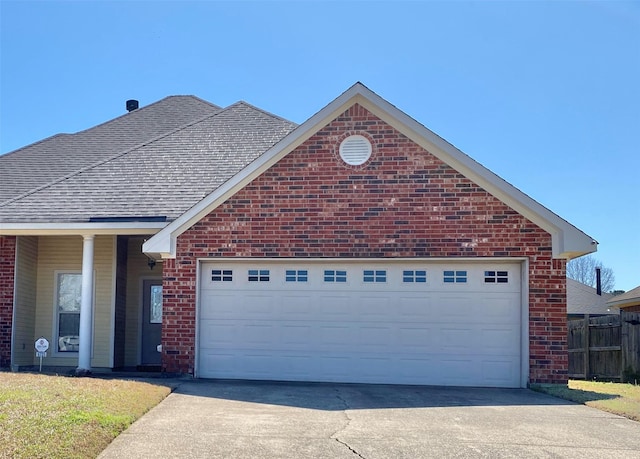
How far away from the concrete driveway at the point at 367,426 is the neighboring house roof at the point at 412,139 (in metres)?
2.86

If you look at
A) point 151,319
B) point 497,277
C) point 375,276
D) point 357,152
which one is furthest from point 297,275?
point 151,319

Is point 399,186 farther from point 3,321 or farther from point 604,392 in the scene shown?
point 3,321

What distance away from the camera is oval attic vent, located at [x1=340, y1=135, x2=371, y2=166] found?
13.4m

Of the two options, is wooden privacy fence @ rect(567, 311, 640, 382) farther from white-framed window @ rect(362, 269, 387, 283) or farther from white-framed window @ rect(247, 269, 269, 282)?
white-framed window @ rect(247, 269, 269, 282)

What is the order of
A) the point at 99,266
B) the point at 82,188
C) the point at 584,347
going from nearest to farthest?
the point at 82,188 < the point at 99,266 < the point at 584,347

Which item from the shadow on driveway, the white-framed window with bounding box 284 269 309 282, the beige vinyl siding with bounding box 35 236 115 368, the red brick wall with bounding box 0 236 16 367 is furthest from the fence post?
the red brick wall with bounding box 0 236 16 367

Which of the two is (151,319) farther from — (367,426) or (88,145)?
(367,426)

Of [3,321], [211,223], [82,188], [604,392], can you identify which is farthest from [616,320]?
[3,321]

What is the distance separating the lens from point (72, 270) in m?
16.0

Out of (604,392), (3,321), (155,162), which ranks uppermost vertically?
(155,162)

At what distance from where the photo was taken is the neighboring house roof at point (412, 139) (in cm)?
1283

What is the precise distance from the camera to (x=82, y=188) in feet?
49.4

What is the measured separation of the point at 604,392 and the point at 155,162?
1018 centimetres

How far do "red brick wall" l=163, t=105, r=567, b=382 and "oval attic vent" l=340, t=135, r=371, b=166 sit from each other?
10 centimetres
